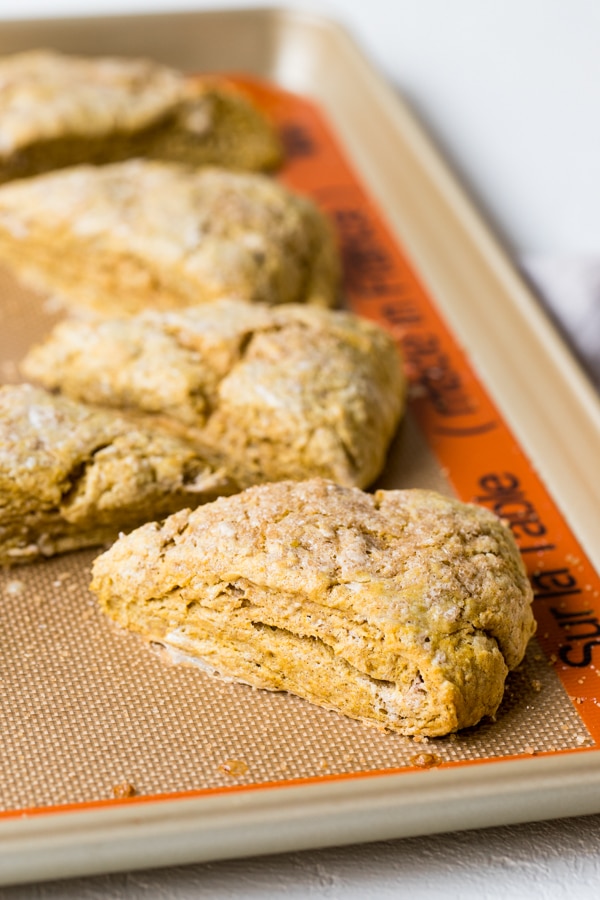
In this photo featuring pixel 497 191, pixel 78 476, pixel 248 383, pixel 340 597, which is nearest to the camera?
pixel 340 597

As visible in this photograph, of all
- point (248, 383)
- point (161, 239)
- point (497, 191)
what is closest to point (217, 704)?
point (248, 383)

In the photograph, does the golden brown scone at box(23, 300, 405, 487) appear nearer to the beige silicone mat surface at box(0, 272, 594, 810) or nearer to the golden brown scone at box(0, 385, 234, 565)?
the golden brown scone at box(0, 385, 234, 565)

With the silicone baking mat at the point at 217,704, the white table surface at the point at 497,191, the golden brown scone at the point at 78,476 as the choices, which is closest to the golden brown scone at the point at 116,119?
the white table surface at the point at 497,191

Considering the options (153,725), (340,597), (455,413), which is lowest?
(153,725)

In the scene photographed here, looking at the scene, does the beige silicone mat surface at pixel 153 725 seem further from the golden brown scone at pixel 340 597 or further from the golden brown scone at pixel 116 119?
the golden brown scone at pixel 116 119

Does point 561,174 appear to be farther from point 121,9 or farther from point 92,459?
point 92,459

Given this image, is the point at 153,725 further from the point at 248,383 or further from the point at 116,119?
the point at 116,119

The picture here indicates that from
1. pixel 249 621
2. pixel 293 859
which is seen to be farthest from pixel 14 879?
pixel 249 621
